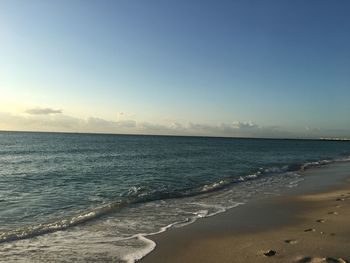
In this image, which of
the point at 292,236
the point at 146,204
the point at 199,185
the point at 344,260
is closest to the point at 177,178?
the point at 199,185

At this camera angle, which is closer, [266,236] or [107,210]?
[266,236]

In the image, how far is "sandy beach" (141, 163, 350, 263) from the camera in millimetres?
7812

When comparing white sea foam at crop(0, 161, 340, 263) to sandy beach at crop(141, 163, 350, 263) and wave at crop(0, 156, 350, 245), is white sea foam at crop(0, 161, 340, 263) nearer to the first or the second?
wave at crop(0, 156, 350, 245)

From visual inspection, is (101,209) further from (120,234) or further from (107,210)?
(120,234)

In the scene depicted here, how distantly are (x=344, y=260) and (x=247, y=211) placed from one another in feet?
22.5

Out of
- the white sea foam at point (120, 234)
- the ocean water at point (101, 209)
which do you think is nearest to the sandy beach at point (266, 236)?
the white sea foam at point (120, 234)

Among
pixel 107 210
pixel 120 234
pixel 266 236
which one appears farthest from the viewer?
pixel 107 210

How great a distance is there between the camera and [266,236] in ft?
31.6

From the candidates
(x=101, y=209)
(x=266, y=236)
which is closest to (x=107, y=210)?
(x=101, y=209)

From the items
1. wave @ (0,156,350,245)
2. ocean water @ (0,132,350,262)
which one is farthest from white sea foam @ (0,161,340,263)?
wave @ (0,156,350,245)

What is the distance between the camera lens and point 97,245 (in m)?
9.24

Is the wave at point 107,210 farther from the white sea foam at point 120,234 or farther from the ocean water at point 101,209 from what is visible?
the white sea foam at point 120,234

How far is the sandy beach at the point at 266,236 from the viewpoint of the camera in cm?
781

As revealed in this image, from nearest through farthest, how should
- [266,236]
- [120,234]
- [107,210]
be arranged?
[266,236]
[120,234]
[107,210]
